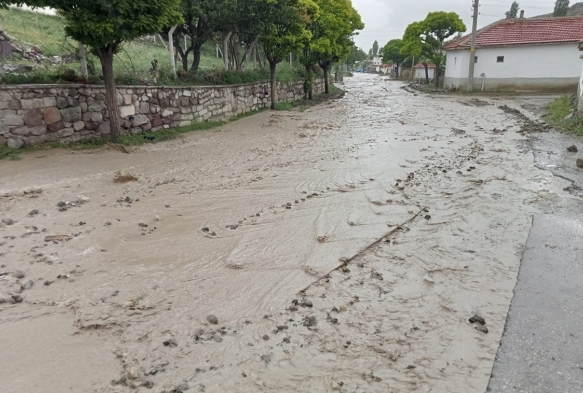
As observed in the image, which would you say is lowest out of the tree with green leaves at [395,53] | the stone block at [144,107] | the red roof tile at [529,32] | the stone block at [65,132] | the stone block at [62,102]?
the stone block at [65,132]

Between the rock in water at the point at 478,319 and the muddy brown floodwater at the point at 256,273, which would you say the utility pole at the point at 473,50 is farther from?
the rock in water at the point at 478,319

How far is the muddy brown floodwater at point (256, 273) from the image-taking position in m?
2.96

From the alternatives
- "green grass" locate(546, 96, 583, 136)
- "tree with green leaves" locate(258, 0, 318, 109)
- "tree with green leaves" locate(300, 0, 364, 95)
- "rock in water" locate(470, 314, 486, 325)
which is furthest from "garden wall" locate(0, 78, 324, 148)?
"green grass" locate(546, 96, 583, 136)

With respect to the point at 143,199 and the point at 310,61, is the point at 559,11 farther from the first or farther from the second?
the point at 143,199

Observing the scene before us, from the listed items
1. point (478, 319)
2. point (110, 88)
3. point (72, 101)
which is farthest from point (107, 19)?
point (478, 319)

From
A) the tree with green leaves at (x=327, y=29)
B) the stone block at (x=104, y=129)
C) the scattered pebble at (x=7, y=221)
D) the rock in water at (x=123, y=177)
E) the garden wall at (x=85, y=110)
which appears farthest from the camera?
the tree with green leaves at (x=327, y=29)

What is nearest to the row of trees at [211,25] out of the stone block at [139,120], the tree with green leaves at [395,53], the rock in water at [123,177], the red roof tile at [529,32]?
the stone block at [139,120]

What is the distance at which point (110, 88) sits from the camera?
994cm

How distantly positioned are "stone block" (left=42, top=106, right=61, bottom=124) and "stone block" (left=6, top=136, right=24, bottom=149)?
28.0 inches

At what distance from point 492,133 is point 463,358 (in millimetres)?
12487

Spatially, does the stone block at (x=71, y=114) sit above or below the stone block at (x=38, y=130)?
above

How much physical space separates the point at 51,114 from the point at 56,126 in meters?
0.30

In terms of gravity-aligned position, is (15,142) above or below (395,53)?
below

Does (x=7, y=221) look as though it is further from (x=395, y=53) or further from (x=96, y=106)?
(x=395, y=53)
